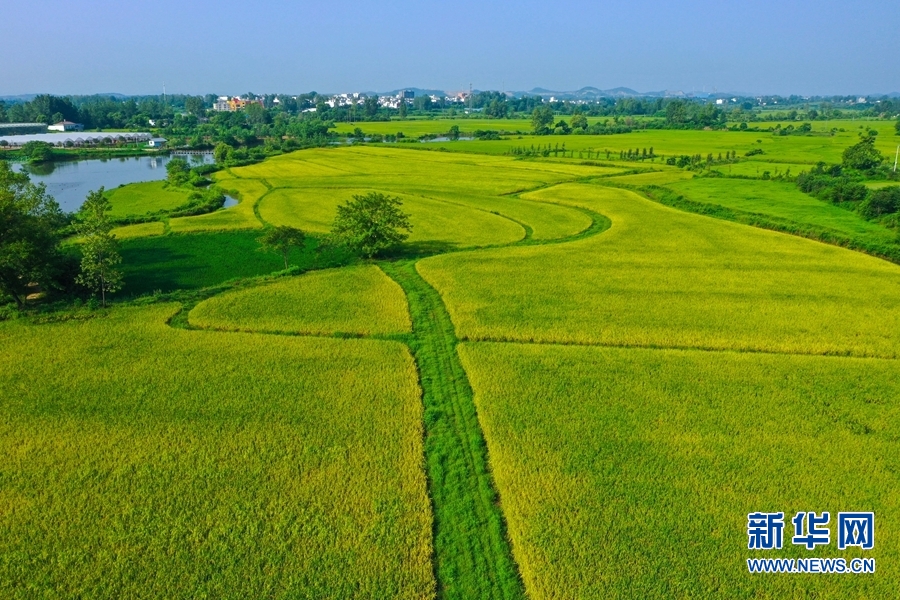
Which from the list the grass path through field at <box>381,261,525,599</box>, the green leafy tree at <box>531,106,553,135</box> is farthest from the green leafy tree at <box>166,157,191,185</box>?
the green leafy tree at <box>531,106,553,135</box>

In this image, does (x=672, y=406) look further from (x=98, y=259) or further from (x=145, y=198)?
(x=145, y=198)

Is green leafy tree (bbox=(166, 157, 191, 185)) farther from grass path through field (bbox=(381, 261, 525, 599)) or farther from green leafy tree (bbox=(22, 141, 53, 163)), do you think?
grass path through field (bbox=(381, 261, 525, 599))

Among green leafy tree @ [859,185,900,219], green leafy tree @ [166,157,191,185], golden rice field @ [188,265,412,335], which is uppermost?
green leafy tree @ [166,157,191,185]

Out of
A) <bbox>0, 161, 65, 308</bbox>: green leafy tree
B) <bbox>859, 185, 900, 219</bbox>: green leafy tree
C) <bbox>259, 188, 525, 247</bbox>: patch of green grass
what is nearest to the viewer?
<bbox>0, 161, 65, 308</bbox>: green leafy tree

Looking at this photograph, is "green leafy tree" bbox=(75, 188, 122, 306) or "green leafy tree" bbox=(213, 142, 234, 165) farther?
"green leafy tree" bbox=(213, 142, 234, 165)

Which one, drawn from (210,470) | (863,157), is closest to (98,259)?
(210,470)

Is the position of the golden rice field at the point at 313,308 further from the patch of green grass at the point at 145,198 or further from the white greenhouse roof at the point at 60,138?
the white greenhouse roof at the point at 60,138

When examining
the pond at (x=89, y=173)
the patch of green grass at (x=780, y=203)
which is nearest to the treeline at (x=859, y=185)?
the patch of green grass at (x=780, y=203)
